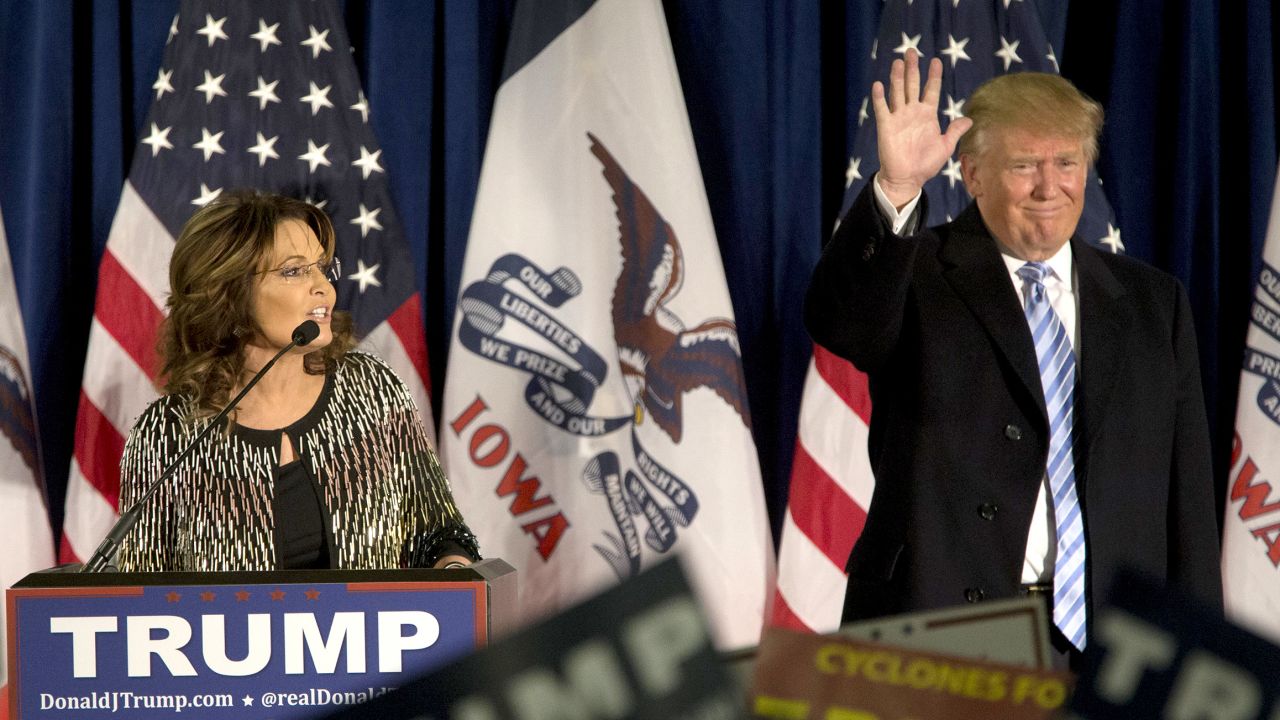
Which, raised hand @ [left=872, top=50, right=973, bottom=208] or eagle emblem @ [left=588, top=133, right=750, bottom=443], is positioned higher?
raised hand @ [left=872, top=50, right=973, bottom=208]

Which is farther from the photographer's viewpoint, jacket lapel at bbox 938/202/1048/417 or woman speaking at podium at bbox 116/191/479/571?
woman speaking at podium at bbox 116/191/479/571

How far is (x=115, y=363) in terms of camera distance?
3.13 metres

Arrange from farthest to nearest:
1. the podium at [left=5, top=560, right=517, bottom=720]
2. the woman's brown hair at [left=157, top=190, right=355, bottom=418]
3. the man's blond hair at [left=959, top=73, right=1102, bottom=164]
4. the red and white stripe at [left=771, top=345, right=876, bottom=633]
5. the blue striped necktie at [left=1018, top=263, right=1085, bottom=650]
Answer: the red and white stripe at [left=771, top=345, right=876, bottom=633]
the woman's brown hair at [left=157, top=190, right=355, bottom=418]
the man's blond hair at [left=959, top=73, right=1102, bottom=164]
the blue striped necktie at [left=1018, top=263, right=1085, bottom=650]
the podium at [left=5, top=560, right=517, bottom=720]

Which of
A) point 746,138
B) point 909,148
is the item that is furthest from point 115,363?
point 909,148

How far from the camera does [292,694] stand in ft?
4.81

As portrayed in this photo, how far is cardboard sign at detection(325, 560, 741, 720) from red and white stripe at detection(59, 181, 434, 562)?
275 centimetres

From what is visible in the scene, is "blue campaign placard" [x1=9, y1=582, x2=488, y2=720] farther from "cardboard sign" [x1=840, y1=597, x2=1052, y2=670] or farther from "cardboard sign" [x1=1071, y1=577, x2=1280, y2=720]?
"cardboard sign" [x1=1071, y1=577, x2=1280, y2=720]

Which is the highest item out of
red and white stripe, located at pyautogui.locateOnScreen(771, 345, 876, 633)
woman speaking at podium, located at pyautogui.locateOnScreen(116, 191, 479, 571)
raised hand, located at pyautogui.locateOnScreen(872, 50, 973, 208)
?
raised hand, located at pyautogui.locateOnScreen(872, 50, 973, 208)

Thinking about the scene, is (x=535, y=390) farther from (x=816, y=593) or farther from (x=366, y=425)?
(x=366, y=425)

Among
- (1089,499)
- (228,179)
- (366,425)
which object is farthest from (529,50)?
(1089,499)

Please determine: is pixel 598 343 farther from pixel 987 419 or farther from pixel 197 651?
pixel 197 651

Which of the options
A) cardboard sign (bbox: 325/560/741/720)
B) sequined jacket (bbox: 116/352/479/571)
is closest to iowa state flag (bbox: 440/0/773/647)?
sequined jacket (bbox: 116/352/479/571)

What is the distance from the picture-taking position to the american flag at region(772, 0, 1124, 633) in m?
3.21

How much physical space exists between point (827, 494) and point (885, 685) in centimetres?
262
